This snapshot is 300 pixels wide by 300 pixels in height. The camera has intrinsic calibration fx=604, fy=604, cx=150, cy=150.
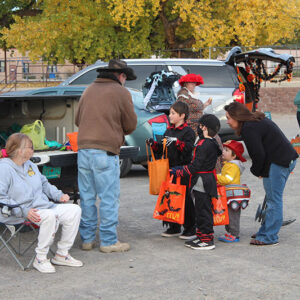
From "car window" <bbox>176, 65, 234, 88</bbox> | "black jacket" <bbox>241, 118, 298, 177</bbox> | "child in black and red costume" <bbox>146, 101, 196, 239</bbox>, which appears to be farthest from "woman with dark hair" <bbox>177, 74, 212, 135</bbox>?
"car window" <bbox>176, 65, 234, 88</bbox>

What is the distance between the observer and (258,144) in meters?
5.89

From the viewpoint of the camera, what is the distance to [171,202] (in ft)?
20.5

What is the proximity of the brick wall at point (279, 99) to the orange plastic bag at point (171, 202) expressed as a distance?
19.8 meters

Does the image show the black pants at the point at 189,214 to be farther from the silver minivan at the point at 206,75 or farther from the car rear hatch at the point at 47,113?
the silver minivan at the point at 206,75

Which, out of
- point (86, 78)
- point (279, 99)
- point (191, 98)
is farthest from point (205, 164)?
point (279, 99)

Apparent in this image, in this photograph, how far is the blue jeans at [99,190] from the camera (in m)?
5.76

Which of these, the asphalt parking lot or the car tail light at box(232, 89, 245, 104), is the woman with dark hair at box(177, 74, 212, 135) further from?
the car tail light at box(232, 89, 245, 104)

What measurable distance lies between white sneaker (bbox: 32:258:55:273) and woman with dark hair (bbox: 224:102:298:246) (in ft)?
6.97

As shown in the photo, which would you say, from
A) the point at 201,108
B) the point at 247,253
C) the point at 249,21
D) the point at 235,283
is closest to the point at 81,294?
the point at 235,283

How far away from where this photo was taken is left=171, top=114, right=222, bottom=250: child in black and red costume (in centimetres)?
600

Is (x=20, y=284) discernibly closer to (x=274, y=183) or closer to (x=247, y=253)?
(x=247, y=253)

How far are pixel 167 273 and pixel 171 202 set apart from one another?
3.89 feet

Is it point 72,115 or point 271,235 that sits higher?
point 72,115

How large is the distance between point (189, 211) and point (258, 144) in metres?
1.12
